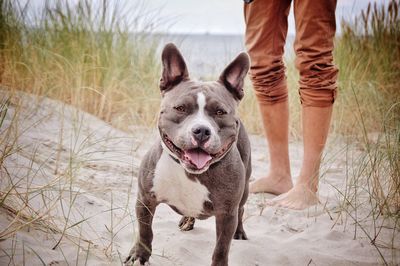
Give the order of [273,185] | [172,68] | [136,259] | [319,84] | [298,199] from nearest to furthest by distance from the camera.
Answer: [136,259]
[172,68]
[319,84]
[298,199]
[273,185]

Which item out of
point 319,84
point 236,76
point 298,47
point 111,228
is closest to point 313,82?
point 319,84

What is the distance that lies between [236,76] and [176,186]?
2.45 ft

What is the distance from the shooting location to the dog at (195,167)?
233 cm

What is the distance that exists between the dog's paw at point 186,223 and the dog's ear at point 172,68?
2.98ft

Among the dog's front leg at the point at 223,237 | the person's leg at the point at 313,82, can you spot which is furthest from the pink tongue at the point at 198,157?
the person's leg at the point at 313,82

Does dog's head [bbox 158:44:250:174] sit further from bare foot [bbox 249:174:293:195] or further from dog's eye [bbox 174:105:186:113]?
bare foot [bbox 249:174:293:195]

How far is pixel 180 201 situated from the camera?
251cm

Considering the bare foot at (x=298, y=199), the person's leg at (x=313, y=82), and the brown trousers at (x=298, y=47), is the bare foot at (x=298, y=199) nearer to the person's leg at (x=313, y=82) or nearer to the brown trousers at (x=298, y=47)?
the person's leg at (x=313, y=82)

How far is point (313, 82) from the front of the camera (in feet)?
11.6

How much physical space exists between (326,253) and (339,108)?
345 cm

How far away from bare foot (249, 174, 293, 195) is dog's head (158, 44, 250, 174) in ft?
4.81

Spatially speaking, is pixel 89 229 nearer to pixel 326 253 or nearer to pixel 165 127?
pixel 165 127

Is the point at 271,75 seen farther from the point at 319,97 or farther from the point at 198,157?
the point at 198,157

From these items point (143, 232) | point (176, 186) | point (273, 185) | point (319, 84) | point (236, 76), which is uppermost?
point (236, 76)
